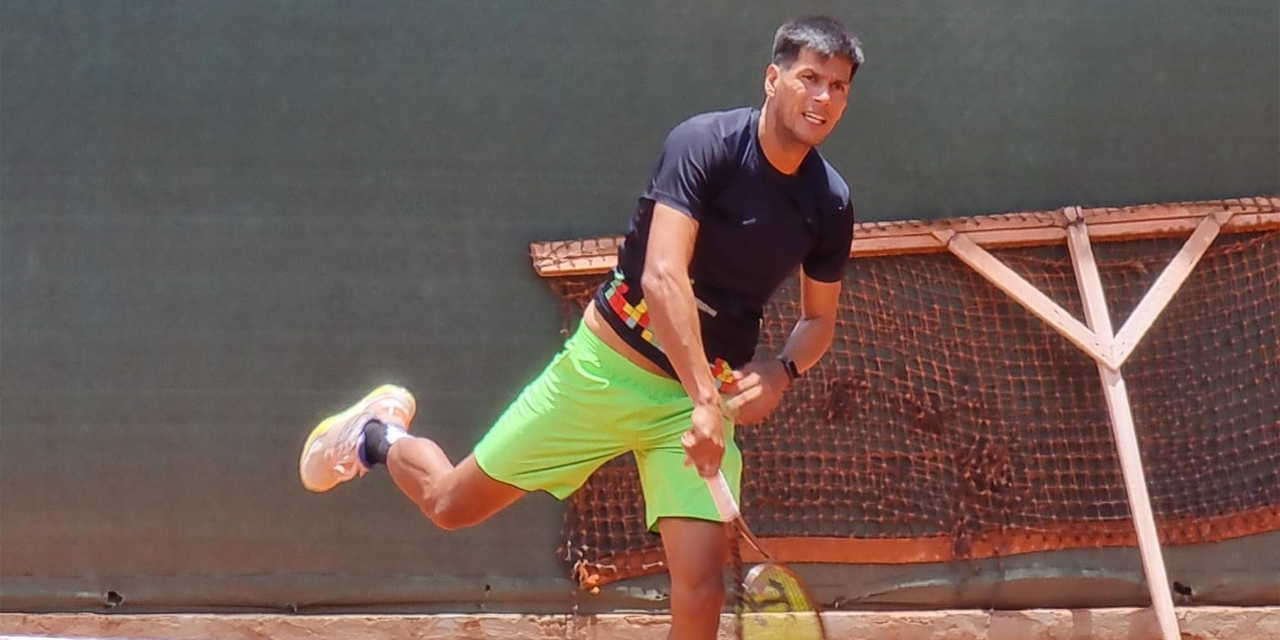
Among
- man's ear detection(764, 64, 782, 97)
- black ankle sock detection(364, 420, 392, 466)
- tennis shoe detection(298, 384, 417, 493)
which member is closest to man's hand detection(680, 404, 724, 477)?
man's ear detection(764, 64, 782, 97)

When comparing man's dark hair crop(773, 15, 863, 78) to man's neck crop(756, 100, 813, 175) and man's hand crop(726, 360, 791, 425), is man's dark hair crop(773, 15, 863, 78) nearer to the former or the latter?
man's neck crop(756, 100, 813, 175)

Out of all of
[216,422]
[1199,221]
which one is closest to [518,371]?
[216,422]

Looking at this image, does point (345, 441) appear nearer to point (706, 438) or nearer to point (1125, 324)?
point (706, 438)

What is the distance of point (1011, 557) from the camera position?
484 centimetres

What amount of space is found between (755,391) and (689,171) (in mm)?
596

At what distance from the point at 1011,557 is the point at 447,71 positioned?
8.99 ft

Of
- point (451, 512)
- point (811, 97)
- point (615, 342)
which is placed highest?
point (811, 97)

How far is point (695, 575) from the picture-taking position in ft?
10.5

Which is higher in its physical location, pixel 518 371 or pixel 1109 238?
pixel 1109 238

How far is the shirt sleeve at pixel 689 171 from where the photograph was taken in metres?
3.13

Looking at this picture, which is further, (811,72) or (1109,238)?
(1109,238)

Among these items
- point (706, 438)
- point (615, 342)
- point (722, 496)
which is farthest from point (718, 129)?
point (722, 496)

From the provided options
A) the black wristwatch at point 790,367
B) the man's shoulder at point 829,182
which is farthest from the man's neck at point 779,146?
the black wristwatch at point 790,367

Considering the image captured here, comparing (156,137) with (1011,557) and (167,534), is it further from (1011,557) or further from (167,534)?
(1011,557)
